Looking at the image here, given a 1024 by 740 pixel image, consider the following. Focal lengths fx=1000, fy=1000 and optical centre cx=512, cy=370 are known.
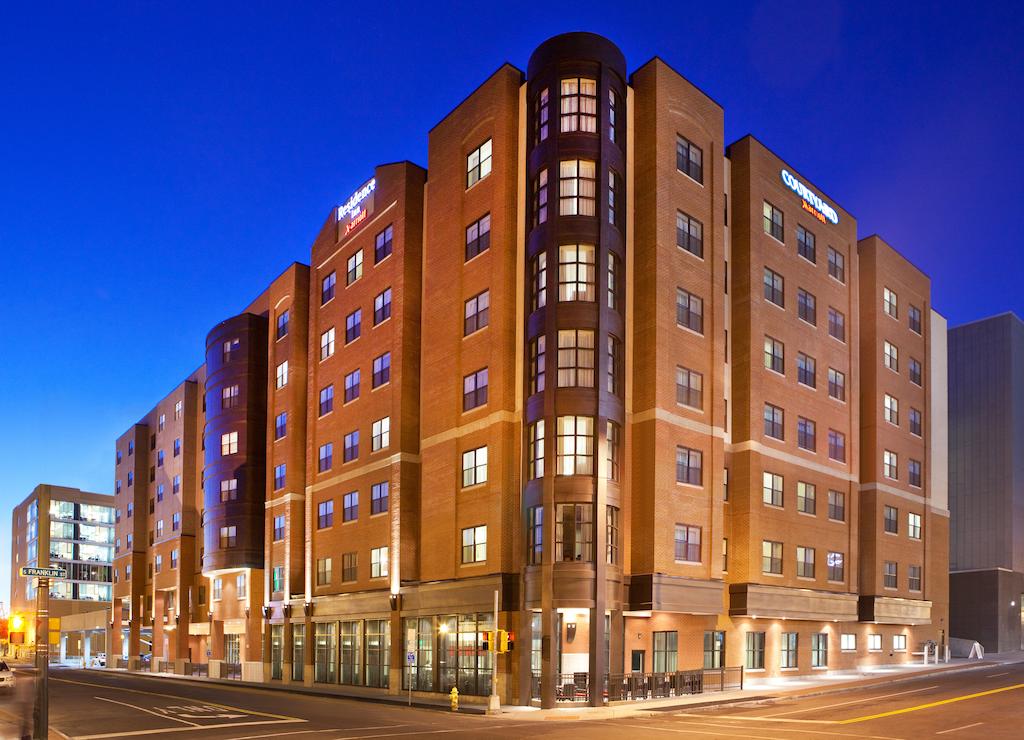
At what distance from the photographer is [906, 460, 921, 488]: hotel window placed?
69.0m

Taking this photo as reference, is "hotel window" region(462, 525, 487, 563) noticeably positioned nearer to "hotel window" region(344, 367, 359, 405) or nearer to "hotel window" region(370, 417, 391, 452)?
"hotel window" region(370, 417, 391, 452)

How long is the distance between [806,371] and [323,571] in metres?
32.7

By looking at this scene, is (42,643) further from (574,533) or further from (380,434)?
(380,434)

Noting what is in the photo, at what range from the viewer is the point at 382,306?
59656mm

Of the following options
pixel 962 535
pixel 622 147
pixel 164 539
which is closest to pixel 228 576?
pixel 164 539

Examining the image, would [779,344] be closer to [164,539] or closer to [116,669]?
[164,539]

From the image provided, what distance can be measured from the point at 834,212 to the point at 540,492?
32806 mm

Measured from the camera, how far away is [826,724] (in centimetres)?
3167

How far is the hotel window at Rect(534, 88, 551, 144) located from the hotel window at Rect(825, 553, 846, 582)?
30.6 meters

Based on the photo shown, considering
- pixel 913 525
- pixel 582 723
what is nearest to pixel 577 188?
pixel 582 723

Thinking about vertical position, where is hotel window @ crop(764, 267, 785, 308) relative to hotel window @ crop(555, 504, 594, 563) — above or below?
above

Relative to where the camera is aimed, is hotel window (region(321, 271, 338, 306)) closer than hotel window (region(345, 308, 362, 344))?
No

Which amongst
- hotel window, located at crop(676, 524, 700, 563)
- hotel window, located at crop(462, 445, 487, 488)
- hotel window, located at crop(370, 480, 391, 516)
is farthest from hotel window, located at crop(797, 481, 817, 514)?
hotel window, located at crop(370, 480, 391, 516)

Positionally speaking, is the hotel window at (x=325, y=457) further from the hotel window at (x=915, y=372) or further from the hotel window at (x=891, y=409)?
Answer: the hotel window at (x=915, y=372)
